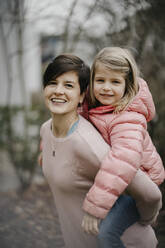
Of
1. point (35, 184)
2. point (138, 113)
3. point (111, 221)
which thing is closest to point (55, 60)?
point (138, 113)

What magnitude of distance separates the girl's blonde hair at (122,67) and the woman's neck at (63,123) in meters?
0.24

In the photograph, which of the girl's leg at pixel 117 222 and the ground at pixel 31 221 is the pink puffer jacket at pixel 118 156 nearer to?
the girl's leg at pixel 117 222

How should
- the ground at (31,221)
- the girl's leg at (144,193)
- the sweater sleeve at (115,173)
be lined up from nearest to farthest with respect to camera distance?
the sweater sleeve at (115,173), the girl's leg at (144,193), the ground at (31,221)

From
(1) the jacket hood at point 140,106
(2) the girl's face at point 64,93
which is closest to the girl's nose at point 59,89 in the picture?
(2) the girl's face at point 64,93

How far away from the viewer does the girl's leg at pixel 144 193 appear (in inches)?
66.0

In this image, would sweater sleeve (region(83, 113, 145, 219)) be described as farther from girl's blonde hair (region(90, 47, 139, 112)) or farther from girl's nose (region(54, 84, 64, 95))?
girl's nose (region(54, 84, 64, 95))

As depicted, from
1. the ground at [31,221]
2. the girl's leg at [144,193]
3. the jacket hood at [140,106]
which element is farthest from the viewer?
the ground at [31,221]

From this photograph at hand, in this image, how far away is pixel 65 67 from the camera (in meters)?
1.75

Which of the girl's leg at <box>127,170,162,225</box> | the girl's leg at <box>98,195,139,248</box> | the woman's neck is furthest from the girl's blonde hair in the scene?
the girl's leg at <box>98,195,139,248</box>

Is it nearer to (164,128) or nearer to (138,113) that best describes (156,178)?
(138,113)

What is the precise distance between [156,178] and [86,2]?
11.5 feet

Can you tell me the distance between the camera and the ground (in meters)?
3.87

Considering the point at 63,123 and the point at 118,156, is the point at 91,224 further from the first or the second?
the point at 63,123

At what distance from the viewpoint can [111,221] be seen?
1769 mm
